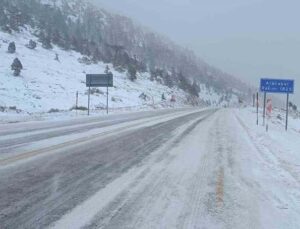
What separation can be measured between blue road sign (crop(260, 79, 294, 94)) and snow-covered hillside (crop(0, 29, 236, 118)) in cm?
1717

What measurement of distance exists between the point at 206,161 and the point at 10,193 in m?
5.50

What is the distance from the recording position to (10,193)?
677 cm

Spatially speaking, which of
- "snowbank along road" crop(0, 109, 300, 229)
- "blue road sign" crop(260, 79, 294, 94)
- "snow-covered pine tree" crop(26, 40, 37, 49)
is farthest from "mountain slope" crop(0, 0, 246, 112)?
"snowbank along road" crop(0, 109, 300, 229)

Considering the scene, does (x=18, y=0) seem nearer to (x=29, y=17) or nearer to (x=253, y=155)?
(x=29, y=17)

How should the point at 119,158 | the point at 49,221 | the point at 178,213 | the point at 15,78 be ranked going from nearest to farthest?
the point at 49,221 → the point at 178,213 → the point at 119,158 → the point at 15,78

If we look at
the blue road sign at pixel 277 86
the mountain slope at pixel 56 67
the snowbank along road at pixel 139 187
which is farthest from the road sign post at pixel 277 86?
the mountain slope at pixel 56 67

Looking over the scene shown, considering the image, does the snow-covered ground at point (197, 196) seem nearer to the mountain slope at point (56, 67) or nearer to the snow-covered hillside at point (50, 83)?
the snow-covered hillside at point (50, 83)

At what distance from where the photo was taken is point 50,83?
2269 inches

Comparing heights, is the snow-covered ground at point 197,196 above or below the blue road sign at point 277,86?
below

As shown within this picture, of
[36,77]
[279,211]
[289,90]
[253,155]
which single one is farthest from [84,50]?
[279,211]

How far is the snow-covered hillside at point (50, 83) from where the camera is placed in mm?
44969

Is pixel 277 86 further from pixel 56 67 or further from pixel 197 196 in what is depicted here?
pixel 56 67

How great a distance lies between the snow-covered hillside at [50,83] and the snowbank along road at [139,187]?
21816mm

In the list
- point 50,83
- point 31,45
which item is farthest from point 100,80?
point 31,45
